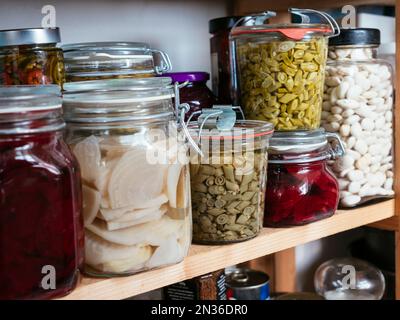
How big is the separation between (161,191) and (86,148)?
8cm

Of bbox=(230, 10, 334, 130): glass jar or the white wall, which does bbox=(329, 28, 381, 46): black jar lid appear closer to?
bbox=(230, 10, 334, 130): glass jar

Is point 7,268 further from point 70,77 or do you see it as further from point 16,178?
point 70,77

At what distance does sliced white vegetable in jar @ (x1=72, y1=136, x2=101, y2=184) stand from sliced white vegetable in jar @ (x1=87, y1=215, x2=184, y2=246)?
45mm

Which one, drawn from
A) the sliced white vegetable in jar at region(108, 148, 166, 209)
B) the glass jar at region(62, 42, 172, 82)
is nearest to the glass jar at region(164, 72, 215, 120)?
the glass jar at region(62, 42, 172, 82)

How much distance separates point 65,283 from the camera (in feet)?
1.67

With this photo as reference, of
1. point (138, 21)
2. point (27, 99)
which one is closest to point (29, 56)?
point (27, 99)

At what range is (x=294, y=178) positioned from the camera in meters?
0.70

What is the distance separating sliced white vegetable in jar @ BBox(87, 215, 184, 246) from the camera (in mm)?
538

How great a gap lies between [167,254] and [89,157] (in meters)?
0.12

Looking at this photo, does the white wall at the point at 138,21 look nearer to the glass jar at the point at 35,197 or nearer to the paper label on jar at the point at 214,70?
the paper label on jar at the point at 214,70

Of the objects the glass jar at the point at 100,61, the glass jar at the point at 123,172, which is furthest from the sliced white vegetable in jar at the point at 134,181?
the glass jar at the point at 100,61

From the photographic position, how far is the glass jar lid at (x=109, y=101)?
Result: 542 millimetres

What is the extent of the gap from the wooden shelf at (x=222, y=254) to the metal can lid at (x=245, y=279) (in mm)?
256

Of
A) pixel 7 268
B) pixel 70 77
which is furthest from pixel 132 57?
pixel 7 268
